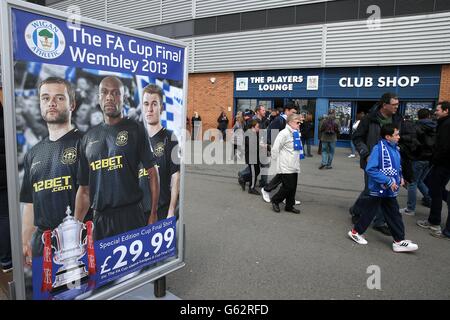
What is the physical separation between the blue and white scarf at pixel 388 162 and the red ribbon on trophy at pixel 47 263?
147 inches

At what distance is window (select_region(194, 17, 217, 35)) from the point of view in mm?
18406

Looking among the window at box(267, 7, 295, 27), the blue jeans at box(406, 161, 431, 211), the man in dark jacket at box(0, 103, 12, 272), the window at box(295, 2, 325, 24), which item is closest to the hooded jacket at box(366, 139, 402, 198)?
the blue jeans at box(406, 161, 431, 211)

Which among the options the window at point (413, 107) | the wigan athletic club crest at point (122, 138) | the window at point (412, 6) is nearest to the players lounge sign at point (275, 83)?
the window at point (413, 107)

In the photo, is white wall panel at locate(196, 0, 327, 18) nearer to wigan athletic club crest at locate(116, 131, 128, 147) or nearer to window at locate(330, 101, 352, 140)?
window at locate(330, 101, 352, 140)

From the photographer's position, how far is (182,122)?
9.52ft

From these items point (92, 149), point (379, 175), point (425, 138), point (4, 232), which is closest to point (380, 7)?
point (425, 138)

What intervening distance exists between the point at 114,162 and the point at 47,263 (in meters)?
0.76

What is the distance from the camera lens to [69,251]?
224cm

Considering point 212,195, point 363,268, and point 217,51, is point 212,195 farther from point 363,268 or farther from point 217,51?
point 217,51

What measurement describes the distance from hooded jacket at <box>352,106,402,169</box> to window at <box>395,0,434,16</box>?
1101 cm

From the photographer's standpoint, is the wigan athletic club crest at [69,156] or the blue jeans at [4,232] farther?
the blue jeans at [4,232]

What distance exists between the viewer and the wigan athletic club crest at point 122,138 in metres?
2.42

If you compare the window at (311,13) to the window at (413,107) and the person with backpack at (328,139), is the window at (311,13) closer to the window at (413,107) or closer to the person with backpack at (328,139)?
the window at (413,107)
